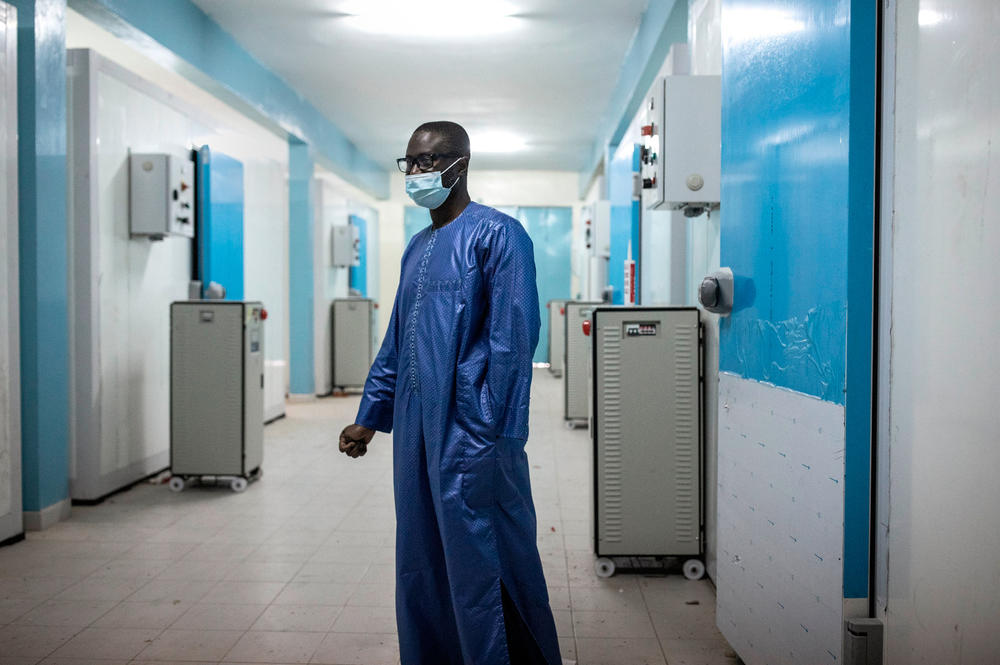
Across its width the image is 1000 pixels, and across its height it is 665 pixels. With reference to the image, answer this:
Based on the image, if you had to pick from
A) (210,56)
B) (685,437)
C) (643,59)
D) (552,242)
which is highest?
(210,56)

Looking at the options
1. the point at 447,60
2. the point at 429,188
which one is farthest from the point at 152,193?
the point at 429,188

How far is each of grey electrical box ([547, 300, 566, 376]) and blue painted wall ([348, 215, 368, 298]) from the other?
263 centimetres

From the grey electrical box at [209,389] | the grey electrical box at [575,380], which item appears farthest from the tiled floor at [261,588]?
the grey electrical box at [575,380]

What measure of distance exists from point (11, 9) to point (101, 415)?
2014mm

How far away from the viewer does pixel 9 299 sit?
3.63 metres

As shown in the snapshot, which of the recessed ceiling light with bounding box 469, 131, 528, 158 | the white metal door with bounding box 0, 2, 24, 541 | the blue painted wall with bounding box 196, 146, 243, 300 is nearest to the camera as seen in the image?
the white metal door with bounding box 0, 2, 24, 541

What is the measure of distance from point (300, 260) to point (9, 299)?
16.1 ft

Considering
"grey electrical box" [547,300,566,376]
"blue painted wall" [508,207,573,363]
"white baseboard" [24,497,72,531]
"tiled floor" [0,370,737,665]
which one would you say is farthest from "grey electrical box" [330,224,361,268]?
"white baseboard" [24,497,72,531]

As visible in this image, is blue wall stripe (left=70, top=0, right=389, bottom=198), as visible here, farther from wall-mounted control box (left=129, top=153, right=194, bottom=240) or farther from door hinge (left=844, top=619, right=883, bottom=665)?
door hinge (left=844, top=619, right=883, bottom=665)

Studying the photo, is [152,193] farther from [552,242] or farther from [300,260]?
[552,242]

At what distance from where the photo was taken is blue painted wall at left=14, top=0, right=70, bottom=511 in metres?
3.74

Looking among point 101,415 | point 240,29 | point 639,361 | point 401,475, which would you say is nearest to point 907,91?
point 401,475

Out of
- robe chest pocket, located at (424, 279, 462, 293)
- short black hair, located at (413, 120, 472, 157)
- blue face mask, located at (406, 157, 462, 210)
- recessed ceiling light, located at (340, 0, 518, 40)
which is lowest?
robe chest pocket, located at (424, 279, 462, 293)

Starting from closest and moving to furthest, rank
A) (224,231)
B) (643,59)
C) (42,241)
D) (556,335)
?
(42,241) → (643,59) → (224,231) → (556,335)
